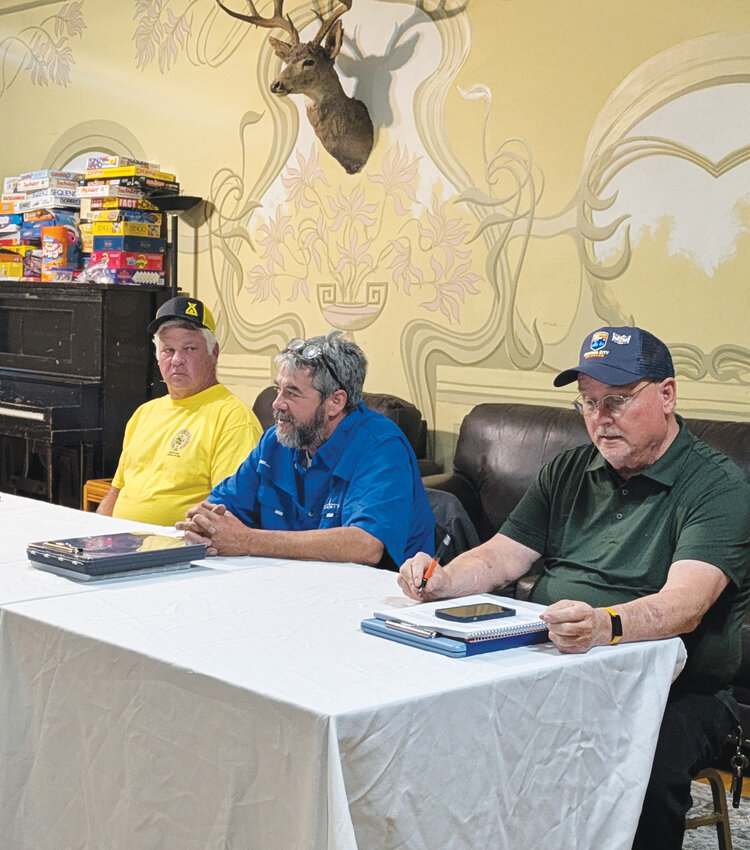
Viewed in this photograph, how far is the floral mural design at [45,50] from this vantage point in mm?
6242

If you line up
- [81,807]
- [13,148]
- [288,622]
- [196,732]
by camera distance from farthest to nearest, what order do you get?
[13,148], [288,622], [81,807], [196,732]

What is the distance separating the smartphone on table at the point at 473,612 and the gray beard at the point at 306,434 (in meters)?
0.96

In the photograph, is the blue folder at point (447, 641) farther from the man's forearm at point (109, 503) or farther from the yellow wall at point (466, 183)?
the yellow wall at point (466, 183)

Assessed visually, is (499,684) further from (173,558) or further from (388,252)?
(388,252)

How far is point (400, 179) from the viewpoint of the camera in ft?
15.7

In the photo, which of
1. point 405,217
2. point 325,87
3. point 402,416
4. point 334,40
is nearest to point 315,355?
point 402,416

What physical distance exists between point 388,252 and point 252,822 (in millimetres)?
3587

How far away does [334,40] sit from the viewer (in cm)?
480

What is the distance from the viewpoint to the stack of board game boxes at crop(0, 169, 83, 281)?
227 inches

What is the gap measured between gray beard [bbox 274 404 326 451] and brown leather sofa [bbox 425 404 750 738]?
1321 mm

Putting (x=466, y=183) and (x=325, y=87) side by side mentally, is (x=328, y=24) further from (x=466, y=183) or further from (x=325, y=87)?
(x=466, y=183)

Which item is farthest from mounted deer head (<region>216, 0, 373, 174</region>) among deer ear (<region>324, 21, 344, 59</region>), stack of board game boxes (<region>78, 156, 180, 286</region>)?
stack of board game boxes (<region>78, 156, 180, 286</region>)

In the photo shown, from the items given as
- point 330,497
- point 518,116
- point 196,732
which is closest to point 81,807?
point 196,732

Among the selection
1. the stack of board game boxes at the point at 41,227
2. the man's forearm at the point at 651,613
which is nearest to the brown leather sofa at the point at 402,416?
the stack of board game boxes at the point at 41,227
